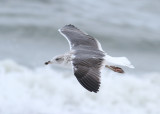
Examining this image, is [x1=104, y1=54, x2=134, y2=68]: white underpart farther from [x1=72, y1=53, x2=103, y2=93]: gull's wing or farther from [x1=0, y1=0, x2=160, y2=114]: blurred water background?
[x1=0, y1=0, x2=160, y2=114]: blurred water background

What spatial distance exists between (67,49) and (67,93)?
1.69 metres

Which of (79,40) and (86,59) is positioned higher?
(86,59)

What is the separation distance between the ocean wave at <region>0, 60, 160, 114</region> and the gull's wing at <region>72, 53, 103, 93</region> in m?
1.96

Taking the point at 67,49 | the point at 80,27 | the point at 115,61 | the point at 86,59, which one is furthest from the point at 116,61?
the point at 80,27

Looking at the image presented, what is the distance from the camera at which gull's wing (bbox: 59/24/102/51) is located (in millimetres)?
5662

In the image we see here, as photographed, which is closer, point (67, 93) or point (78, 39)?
point (78, 39)

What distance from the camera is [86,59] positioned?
16.0 ft

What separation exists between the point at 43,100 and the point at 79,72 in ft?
8.50

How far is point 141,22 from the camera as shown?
10.6 m

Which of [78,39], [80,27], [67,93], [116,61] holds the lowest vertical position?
[80,27]

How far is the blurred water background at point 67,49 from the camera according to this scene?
23.6ft

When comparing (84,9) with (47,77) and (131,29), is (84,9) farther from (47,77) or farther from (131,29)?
(47,77)

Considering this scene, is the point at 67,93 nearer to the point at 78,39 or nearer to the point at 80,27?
the point at 78,39

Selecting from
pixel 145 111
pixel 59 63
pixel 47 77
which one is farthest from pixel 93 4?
pixel 59 63
